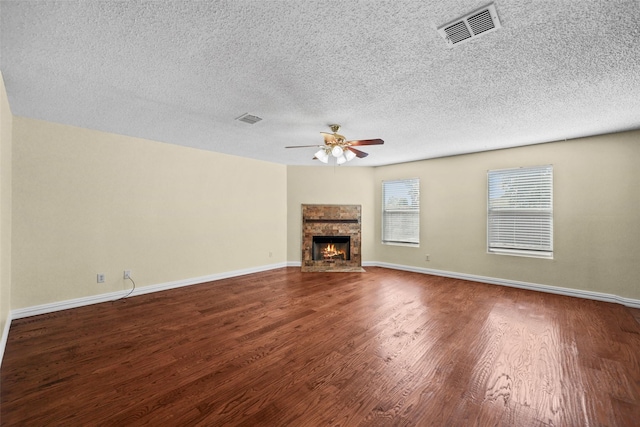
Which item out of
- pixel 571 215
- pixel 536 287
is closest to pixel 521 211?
pixel 571 215

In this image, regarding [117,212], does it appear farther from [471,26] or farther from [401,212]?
[401,212]

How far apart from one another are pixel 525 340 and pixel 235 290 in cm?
387

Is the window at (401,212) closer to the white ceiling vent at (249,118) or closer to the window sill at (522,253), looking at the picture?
the window sill at (522,253)

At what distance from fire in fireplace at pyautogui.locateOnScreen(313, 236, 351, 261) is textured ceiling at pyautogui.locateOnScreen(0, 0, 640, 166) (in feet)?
10.7

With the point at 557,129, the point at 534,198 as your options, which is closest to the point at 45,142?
the point at 557,129

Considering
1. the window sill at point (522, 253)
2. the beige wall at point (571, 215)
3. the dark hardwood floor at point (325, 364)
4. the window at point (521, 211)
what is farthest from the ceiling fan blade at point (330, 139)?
the window sill at point (522, 253)

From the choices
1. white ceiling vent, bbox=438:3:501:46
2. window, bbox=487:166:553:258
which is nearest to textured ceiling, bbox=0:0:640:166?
white ceiling vent, bbox=438:3:501:46

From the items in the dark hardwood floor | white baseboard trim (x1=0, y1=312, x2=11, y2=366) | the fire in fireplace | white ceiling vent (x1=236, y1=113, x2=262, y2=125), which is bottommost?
the dark hardwood floor

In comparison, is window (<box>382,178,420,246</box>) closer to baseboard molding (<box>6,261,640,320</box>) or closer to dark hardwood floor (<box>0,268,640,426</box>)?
baseboard molding (<box>6,261,640,320</box>)

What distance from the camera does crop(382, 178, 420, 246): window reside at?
5.79 m

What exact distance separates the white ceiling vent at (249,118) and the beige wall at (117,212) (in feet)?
6.47

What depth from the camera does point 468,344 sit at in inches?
98.7

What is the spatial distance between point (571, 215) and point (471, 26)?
13.0 ft

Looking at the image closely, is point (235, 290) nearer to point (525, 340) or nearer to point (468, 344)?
point (468, 344)
